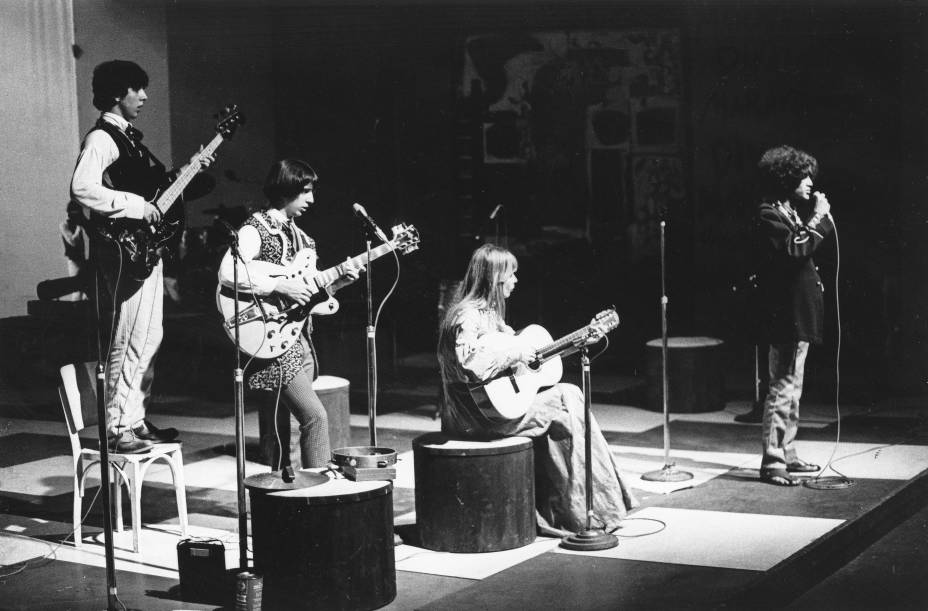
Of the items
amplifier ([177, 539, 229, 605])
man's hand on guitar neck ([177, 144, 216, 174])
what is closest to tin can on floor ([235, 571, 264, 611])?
amplifier ([177, 539, 229, 605])

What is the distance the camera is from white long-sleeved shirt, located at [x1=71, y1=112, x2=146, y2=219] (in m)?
5.54

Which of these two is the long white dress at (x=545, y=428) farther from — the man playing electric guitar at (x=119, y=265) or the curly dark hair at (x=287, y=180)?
the man playing electric guitar at (x=119, y=265)

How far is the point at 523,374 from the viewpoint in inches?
216

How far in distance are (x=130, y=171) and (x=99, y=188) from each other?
0.72 ft

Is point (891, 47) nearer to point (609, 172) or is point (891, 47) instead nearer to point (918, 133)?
point (918, 133)

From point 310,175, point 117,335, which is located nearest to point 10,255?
point 117,335

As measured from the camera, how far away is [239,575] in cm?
439

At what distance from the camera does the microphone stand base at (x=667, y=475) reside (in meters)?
6.61

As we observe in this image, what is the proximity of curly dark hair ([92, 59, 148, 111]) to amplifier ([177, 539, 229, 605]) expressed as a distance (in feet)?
7.29

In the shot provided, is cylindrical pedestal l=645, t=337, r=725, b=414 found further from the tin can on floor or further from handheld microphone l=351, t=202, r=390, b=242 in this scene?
the tin can on floor

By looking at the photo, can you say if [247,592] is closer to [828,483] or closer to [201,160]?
[201,160]

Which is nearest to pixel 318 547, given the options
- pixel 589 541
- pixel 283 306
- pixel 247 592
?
pixel 247 592

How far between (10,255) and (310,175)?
12.2 ft

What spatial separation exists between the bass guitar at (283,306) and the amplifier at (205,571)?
3.61 feet
